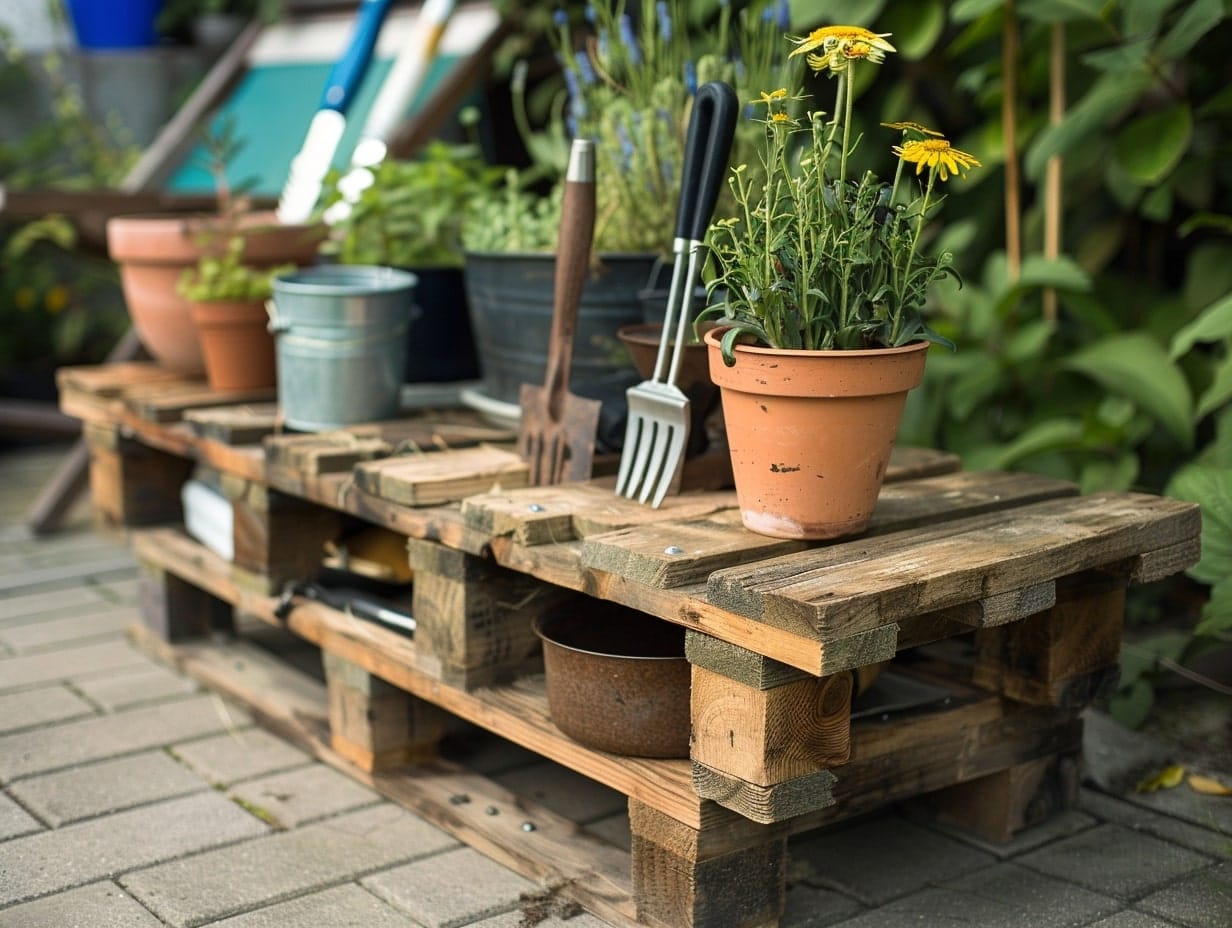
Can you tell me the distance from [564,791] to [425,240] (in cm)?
111

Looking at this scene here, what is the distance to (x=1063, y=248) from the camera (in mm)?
3191

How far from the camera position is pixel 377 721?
2227 mm

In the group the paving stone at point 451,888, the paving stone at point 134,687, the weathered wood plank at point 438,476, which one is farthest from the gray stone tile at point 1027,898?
the paving stone at point 134,687

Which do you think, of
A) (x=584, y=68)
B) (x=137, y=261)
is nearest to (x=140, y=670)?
(x=137, y=261)

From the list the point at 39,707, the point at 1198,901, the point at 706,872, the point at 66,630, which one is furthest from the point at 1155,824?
the point at 66,630

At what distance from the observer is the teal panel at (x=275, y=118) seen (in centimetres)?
366

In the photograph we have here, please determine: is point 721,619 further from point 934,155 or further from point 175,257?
point 175,257

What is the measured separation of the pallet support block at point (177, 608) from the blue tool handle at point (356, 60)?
3.95ft

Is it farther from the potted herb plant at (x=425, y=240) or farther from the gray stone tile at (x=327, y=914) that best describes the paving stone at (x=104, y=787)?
the potted herb plant at (x=425, y=240)

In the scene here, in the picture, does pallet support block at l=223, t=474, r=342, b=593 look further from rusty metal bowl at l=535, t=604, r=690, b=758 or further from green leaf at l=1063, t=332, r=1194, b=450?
green leaf at l=1063, t=332, r=1194, b=450

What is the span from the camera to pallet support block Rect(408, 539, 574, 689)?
6.52 feet

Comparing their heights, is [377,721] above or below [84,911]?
above

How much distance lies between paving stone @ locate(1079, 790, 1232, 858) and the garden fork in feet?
2.82

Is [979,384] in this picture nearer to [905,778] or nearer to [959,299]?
[959,299]
